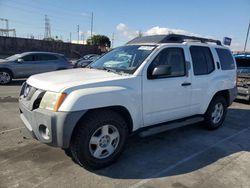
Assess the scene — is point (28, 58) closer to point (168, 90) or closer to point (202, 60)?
point (202, 60)

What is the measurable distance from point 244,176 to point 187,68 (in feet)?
6.94

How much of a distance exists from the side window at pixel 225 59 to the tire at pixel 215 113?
74 centimetres

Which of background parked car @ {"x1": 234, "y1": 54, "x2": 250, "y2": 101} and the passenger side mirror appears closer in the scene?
the passenger side mirror

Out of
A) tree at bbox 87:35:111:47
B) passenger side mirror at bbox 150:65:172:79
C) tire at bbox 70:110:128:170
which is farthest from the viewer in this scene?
tree at bbox 87:35:111:47

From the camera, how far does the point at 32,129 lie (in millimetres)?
3914

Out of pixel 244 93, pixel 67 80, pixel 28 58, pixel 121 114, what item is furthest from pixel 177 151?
pixel 28 58

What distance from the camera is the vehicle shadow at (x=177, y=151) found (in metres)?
4.05

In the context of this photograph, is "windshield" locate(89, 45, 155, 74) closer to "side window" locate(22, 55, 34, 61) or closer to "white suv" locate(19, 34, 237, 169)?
"white suv" locate(19, 34, 237, 169)

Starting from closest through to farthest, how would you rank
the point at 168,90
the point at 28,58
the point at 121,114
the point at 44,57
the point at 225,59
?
the point at 121,114 → the point at 168,90 → the point at 225,59 → the point at 28,58 → the point at 44,57

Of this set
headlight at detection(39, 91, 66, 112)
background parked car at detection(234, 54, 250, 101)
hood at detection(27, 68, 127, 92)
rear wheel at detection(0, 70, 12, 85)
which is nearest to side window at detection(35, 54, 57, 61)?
rear wheel at detection(0, 70, 12, 85)

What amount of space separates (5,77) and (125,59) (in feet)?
32.7

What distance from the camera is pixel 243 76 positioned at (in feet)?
32.4

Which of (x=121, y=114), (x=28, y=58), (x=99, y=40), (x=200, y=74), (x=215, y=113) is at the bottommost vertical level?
(x=215, y=113)

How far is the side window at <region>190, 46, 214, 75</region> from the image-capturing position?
17.9 ft
